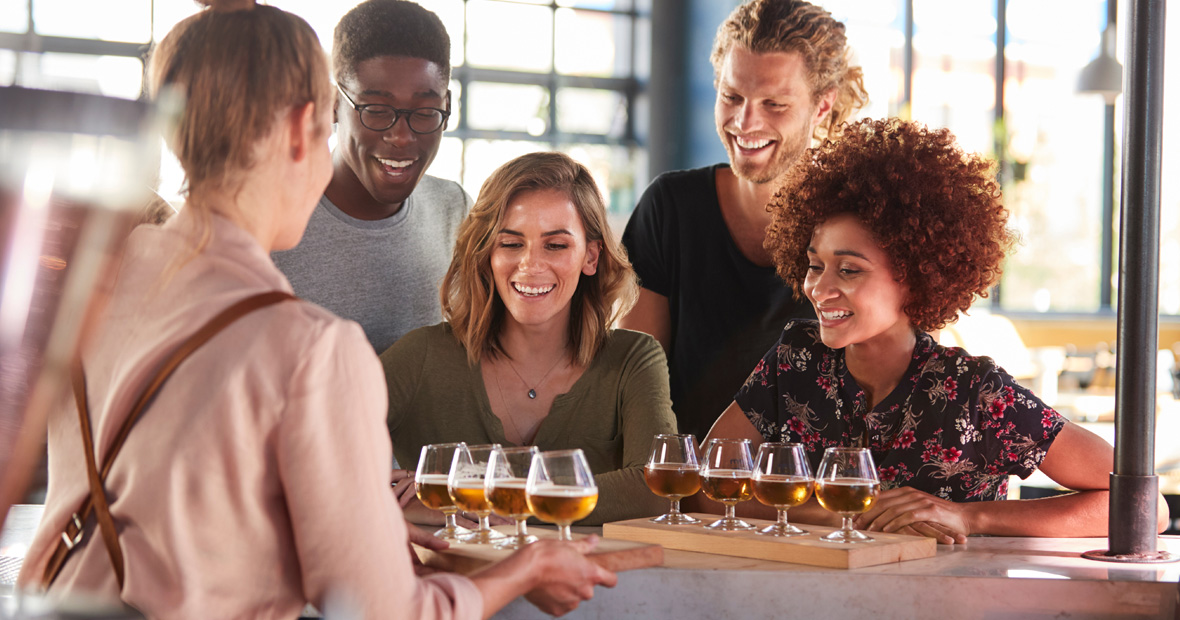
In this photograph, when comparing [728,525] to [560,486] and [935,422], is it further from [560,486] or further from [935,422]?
[935,422]

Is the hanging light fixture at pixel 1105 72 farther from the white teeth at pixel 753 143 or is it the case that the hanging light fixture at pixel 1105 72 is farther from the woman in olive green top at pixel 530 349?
the woman in olive green top at pixel 530 349

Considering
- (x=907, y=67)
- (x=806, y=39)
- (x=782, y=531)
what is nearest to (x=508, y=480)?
(x=782, y=531)

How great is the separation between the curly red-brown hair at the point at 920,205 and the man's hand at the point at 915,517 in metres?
0.47

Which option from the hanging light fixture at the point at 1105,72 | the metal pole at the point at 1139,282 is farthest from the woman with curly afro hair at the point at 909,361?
the hanging light fixture at the point at 1105,72

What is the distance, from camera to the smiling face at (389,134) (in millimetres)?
2521

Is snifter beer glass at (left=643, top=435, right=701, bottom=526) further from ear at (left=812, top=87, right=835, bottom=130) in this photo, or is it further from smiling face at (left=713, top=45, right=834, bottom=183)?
ear at (left=812, top=87, right=835, bottom=130)

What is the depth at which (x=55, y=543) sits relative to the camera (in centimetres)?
118

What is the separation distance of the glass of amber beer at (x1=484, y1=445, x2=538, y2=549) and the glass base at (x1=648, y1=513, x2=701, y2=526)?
0.33 metres

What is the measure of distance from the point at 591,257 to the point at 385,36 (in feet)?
2.36

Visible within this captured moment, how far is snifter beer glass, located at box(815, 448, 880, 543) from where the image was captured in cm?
170

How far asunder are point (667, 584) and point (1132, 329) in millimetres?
835

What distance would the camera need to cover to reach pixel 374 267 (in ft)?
8.78

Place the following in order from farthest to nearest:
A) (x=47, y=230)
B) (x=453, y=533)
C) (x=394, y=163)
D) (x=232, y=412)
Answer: (x=394, y=163) → (x=453, y=533) → (x=232, y=412) → (x=47, y=230)

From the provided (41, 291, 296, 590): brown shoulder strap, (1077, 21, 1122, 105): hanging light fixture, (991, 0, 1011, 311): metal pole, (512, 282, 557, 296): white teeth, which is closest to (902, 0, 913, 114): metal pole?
(991, 0, 1011, 311): metal pole
